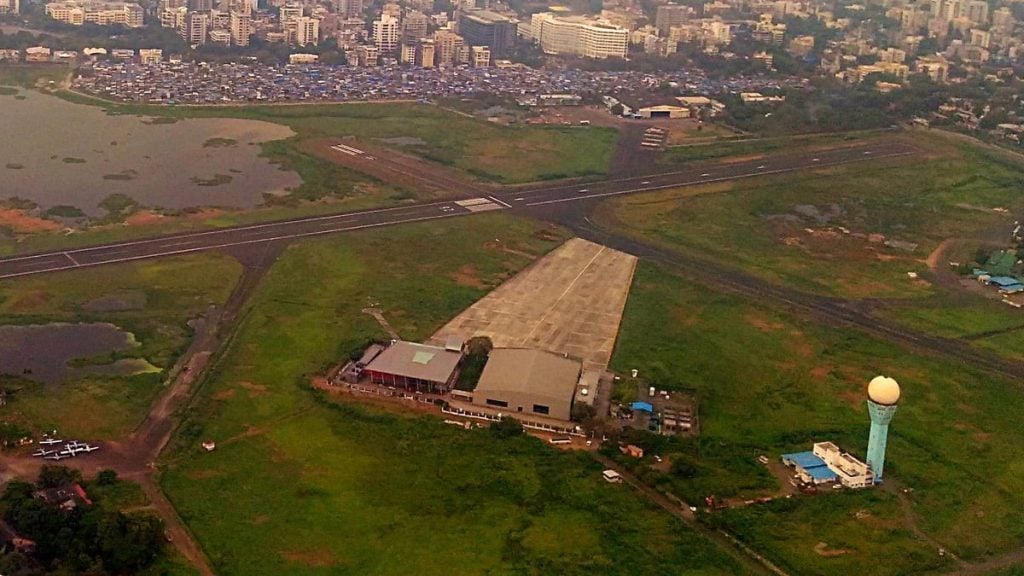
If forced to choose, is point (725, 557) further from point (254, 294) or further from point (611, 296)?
point (254, 294)

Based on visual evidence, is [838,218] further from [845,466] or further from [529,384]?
[529,384]

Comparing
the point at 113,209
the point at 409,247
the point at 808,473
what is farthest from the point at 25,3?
the point at 808,473

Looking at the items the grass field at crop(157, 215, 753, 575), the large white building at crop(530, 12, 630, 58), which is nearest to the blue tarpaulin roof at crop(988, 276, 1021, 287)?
the grass field at crop(157, 215, 753, 575)

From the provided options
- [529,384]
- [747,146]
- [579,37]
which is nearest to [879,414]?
[529,384]

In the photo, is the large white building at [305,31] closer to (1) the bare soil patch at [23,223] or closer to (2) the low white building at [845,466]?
(1) the bare soil patch at [23,223]

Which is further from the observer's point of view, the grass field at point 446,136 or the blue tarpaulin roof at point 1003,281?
the grass field at point 446,136

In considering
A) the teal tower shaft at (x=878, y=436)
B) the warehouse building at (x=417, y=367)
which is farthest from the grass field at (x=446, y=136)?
the teal tower shaft at (x=878, y=436)

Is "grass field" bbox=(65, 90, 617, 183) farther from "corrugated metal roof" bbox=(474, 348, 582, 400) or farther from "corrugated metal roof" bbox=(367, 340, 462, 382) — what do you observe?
"corrugated metal roof" bbox=(474, 348, 582, 400)
